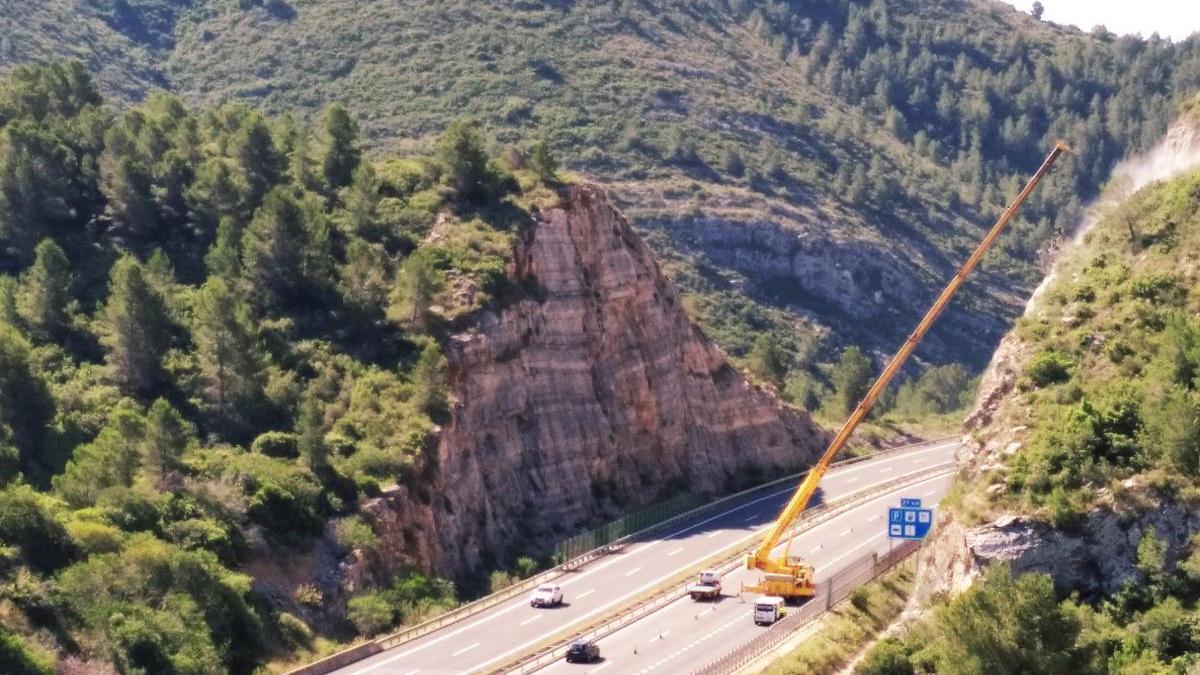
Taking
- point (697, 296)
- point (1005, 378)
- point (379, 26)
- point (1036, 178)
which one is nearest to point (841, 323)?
point (697, 296)

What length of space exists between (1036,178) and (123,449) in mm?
36091

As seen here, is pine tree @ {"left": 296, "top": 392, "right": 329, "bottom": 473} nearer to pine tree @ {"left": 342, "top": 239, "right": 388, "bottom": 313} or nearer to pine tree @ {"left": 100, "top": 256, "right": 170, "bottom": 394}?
pine tree @ {"left": 100, "top": 256, "right": 170, "bottom": 394}

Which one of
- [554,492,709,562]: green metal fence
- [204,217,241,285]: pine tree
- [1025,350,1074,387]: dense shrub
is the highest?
[1025,350,1074,387]: dense shrub

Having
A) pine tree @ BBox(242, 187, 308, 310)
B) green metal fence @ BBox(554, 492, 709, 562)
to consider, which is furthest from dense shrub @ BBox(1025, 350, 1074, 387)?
pine tree @ BBox(242, 187, 308, 310)

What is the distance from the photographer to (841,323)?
134625 mm

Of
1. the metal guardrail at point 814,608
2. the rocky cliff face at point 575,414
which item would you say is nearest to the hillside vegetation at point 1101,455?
the metal guardrail at point 814,608

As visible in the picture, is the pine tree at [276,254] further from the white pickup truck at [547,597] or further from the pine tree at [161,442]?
the white pickup truck at [547,597]

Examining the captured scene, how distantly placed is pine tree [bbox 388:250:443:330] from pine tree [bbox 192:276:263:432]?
8.09 meters

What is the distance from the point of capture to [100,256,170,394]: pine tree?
218ft

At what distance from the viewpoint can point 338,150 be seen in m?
84.6

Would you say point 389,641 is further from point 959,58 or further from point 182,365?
point 959,58

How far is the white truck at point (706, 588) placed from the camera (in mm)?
58406

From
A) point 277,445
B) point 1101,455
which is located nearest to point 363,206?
point 277,445

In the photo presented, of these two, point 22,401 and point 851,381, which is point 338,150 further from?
point 851,381
